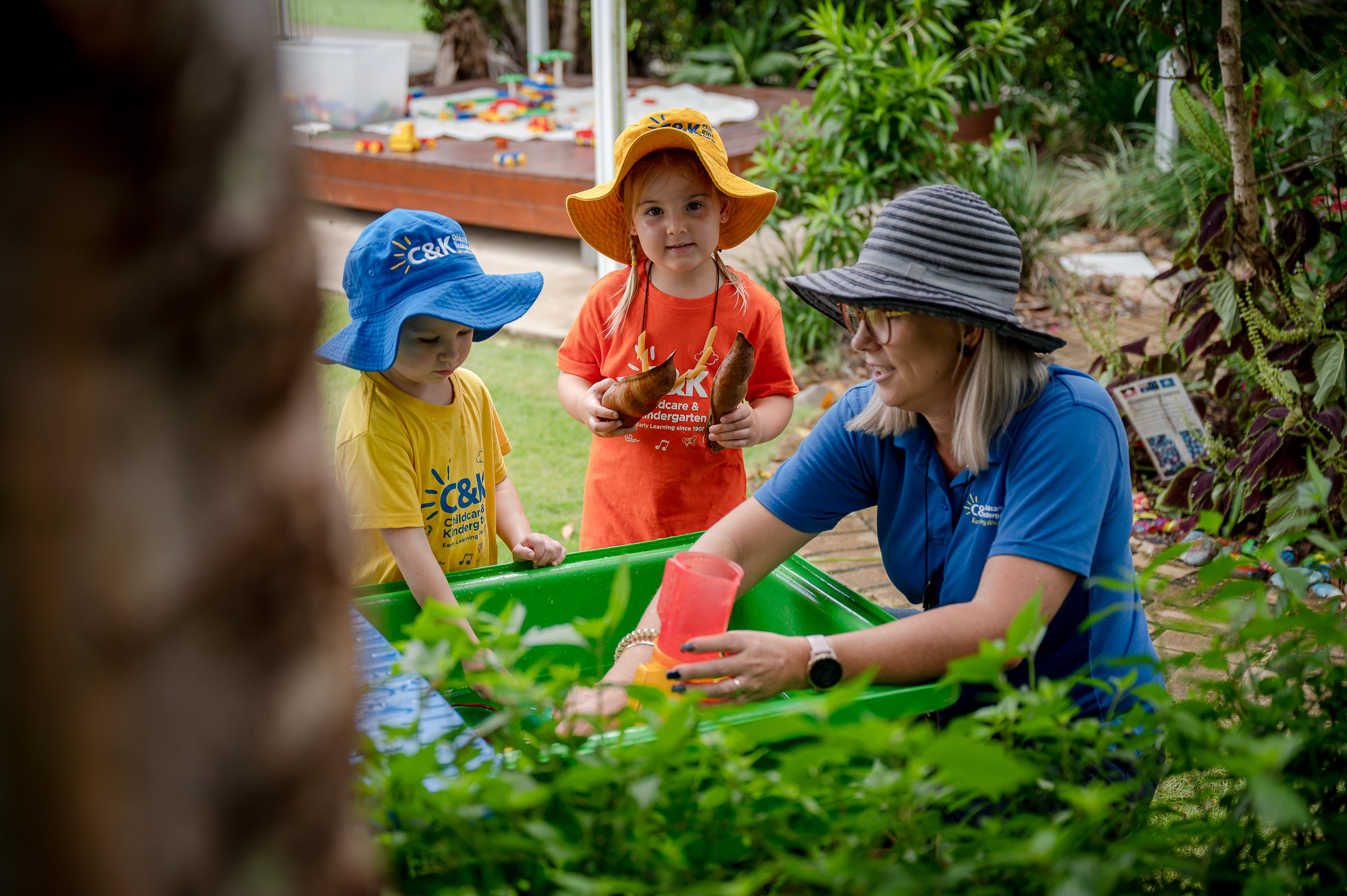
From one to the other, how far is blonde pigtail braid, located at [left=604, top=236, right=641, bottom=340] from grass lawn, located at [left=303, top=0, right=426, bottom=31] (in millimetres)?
765

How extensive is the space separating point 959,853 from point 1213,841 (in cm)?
25

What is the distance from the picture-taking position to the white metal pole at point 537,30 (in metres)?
11.0

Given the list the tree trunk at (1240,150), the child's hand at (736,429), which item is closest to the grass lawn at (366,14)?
the child's hand at (736,429)

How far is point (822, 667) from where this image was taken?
4.86ft

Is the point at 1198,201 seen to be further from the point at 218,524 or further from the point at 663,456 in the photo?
the point at 218,524

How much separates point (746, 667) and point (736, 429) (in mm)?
962

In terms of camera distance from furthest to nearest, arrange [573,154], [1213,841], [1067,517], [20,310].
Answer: [573,154]
[1067,517]
[1213,841]
[20,310]

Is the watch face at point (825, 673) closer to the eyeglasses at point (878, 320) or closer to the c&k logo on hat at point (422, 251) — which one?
the eyeglasses at point (878, 320)

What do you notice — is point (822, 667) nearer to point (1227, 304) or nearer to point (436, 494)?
point (436, 494)

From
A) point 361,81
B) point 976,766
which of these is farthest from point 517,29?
point 976,766

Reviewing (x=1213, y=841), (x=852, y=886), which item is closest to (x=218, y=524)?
(x=852, y=886)

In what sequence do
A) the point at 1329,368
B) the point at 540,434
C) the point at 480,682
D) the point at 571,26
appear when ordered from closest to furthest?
the point at 480,682 → the point at 1329,368 → the point at 540,434 → the point at 571,26

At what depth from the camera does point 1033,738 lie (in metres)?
1.12

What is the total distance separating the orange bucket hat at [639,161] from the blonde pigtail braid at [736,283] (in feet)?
0.15
